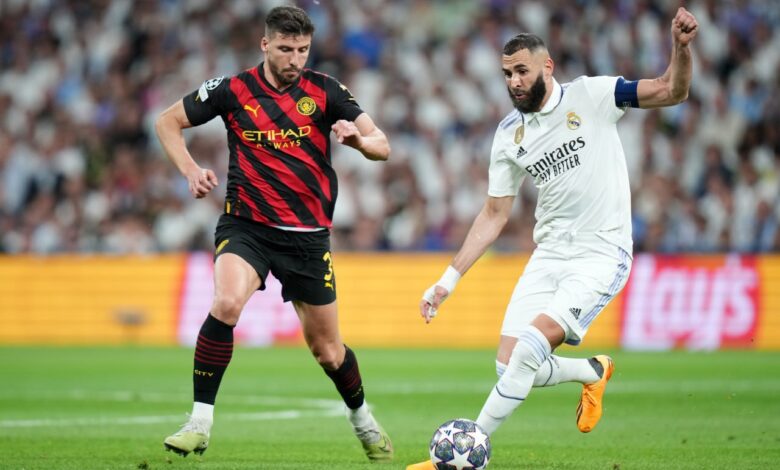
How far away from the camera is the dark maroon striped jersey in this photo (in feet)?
27.0

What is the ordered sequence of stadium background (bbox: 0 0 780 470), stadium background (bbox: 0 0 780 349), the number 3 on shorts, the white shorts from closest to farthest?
the white shorts < the number 3 on shorts < stadium background (bbox: 0 0 780 470) < stadium background (bbox: 0 0 780 349)

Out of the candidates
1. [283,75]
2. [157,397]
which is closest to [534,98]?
[283,75]

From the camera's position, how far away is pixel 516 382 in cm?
751

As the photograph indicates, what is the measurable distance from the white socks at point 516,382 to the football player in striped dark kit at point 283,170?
1.21m

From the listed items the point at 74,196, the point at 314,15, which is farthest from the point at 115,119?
the point at 314,15

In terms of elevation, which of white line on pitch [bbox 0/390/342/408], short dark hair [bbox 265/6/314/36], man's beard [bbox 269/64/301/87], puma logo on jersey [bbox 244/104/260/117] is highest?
short dark hair [bbox 265/6/314/36]

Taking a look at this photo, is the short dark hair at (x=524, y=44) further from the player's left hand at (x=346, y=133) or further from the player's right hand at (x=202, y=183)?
the player's right hand at (x=202, y=183)

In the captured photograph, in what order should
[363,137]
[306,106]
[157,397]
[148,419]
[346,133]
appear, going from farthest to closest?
[157,397]
[148,419]
[306,106]
[363,137]
[346,133]

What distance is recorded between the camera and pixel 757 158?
21.0 meters

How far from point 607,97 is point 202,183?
2.59 meters

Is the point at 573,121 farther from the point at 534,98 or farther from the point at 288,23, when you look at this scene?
the point at 288,23

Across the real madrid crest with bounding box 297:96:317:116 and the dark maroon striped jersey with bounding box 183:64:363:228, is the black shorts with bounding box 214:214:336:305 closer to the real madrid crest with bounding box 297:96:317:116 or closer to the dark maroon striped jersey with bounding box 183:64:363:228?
the dark maroon striped jersey with bounding box 183:64:363:228

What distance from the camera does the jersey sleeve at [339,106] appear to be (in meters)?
8.29

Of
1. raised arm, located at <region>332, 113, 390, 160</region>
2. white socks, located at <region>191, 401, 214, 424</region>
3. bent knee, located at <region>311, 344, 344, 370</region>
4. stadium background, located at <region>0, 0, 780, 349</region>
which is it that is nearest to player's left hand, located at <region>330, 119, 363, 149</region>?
raised arm, located at <region>332, 113, 390, 160</region>
